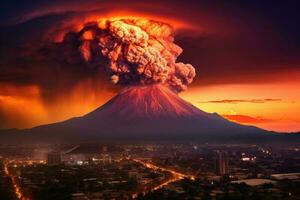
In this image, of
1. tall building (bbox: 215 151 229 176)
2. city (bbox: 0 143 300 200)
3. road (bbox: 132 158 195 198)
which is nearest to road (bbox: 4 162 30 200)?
city (bbox: 0 143 300 200)

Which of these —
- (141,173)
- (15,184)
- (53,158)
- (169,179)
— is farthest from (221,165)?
(53,158)

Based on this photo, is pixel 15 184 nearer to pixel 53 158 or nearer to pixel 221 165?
pixel 221 165

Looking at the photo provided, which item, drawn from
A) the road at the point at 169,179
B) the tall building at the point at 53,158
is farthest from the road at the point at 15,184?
the road at the point at 169,179

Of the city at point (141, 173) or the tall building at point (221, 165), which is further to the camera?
the tall building at point (221, 165)

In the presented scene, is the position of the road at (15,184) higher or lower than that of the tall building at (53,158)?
lower

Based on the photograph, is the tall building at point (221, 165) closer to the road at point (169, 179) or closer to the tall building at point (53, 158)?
the road at point (169, 179)

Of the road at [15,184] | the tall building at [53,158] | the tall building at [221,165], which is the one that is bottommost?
the road at [15,184]

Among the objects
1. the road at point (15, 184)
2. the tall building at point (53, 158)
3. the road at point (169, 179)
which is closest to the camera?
the road at point (15, 184)

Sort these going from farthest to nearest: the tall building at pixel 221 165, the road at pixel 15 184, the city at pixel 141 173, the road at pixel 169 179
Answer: the tall building at pixel 221 165
the road at pixel 169 179
the city at pixel 141 173
the road at pixel 15 184

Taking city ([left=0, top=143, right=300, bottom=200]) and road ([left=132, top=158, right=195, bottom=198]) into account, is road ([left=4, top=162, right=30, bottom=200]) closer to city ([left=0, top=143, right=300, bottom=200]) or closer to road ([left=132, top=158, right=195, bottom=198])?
city ([left=0, top=143, right=300, bottom=200])

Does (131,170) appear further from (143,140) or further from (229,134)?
(229,134)
